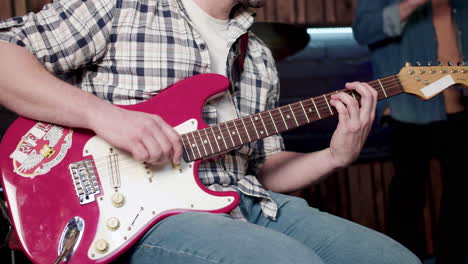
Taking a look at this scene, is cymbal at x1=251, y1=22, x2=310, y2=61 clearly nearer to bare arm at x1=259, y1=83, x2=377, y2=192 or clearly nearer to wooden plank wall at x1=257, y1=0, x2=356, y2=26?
wooden plank wall at x1=257, y1=0, x2=356, y2=26

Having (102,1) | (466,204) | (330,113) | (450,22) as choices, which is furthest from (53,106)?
(466,204)

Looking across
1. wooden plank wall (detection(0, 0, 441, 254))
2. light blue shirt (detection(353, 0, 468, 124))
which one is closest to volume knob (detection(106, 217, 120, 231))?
light blue shirt (detection(353, 0, 468, 124))

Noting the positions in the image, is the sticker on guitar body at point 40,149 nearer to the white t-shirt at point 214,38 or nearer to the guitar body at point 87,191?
the guitar body at point 87,191

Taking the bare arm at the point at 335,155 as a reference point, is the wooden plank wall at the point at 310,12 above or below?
above

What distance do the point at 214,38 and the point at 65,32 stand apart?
376 mm

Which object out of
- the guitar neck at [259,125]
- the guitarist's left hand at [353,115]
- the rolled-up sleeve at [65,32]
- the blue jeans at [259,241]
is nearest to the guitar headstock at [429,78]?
Result: the guitar neck at [259,125]

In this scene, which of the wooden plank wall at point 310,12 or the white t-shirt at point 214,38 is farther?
the wooden plank wall at point 310,12

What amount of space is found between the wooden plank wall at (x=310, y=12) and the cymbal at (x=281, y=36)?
0.47 metres

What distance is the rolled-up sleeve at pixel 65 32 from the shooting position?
3.18ft

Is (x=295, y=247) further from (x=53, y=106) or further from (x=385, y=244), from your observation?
(x=53, y=106)

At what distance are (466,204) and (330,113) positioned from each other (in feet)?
3.81

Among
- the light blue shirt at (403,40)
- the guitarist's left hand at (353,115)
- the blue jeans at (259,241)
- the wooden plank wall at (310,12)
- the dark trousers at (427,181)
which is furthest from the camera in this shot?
the wooden plank wall at (310,12)

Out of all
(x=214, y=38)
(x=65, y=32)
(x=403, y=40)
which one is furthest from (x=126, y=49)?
(x=403, y=40)

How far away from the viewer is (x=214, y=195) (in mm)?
939
